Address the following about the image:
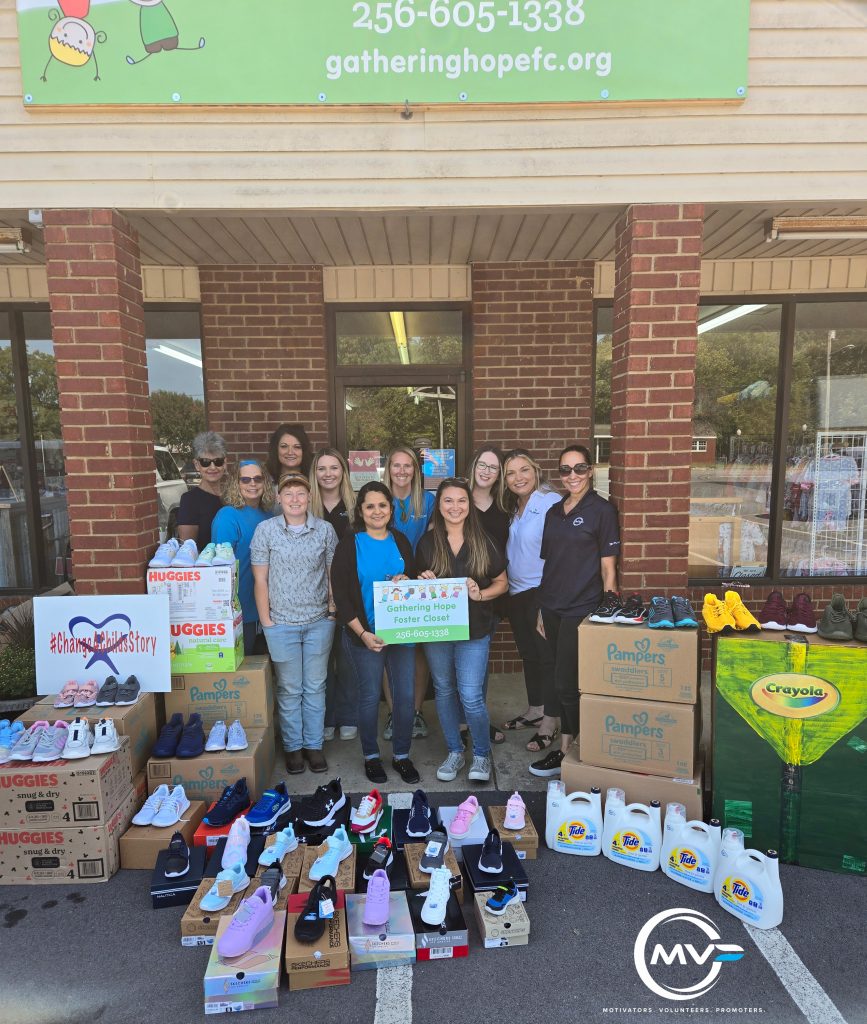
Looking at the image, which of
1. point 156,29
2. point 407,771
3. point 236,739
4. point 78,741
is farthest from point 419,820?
point 156,29

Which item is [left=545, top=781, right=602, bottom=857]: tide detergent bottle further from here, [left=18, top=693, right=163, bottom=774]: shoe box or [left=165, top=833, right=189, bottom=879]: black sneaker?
[left=18, top=693, right=163, bottom=774]: shoe box

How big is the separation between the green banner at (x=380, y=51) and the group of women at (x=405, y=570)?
2128mm

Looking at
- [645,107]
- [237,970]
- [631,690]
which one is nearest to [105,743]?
[237,970]

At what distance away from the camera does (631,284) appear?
3785mm

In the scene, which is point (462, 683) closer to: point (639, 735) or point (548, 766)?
point (548, 766)

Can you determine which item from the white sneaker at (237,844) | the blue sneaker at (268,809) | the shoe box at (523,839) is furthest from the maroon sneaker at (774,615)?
the white sneaker at (237,844)

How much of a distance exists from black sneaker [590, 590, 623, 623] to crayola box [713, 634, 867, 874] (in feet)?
1.87

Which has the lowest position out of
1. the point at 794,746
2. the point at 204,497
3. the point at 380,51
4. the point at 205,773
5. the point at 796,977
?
the point at 796,977

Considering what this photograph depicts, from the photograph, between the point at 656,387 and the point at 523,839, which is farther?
the point at 656,387

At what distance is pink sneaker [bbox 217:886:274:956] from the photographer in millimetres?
2424

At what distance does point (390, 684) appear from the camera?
3938mm

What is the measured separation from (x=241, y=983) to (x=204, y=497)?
2.86 metres

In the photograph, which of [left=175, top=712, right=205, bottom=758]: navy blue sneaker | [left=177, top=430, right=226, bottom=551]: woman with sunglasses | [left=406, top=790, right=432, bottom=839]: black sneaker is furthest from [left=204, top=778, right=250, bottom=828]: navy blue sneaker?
[left=177, top=430, right=226, bottom=551]: woman with sunglasses

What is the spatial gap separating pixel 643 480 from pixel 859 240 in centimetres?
284
